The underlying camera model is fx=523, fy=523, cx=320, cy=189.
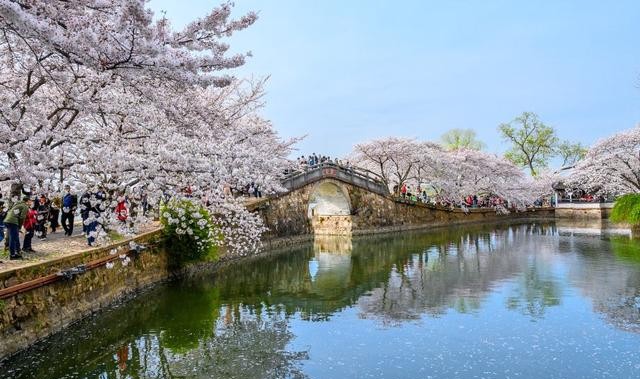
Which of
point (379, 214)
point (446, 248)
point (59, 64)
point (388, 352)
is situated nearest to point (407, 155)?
point (379, 214)

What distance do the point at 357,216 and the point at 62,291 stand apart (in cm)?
2461

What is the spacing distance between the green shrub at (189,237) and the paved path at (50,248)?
94cm

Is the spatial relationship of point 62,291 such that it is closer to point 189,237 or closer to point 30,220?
point 30,220

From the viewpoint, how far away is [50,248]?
39.2 ft

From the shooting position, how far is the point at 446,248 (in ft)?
85.7

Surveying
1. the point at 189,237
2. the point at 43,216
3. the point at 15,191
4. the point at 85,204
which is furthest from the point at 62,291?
the point at 189,237

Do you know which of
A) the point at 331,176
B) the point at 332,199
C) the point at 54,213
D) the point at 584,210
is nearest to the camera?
the point at 54,213

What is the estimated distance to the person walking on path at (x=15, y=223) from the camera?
32.8ft

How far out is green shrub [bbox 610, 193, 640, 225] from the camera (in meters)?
30.0

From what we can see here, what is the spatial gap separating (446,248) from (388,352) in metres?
17.5

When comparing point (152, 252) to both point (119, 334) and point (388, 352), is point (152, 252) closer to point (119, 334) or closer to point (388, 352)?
point (119, 334)

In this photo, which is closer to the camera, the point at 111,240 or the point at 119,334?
the point at 119,334

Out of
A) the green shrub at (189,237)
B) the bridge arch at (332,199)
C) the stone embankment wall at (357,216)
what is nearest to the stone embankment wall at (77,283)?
the stone embankment wall at (357,216)

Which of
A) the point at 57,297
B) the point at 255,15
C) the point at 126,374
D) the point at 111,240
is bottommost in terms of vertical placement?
the point at 126,374
